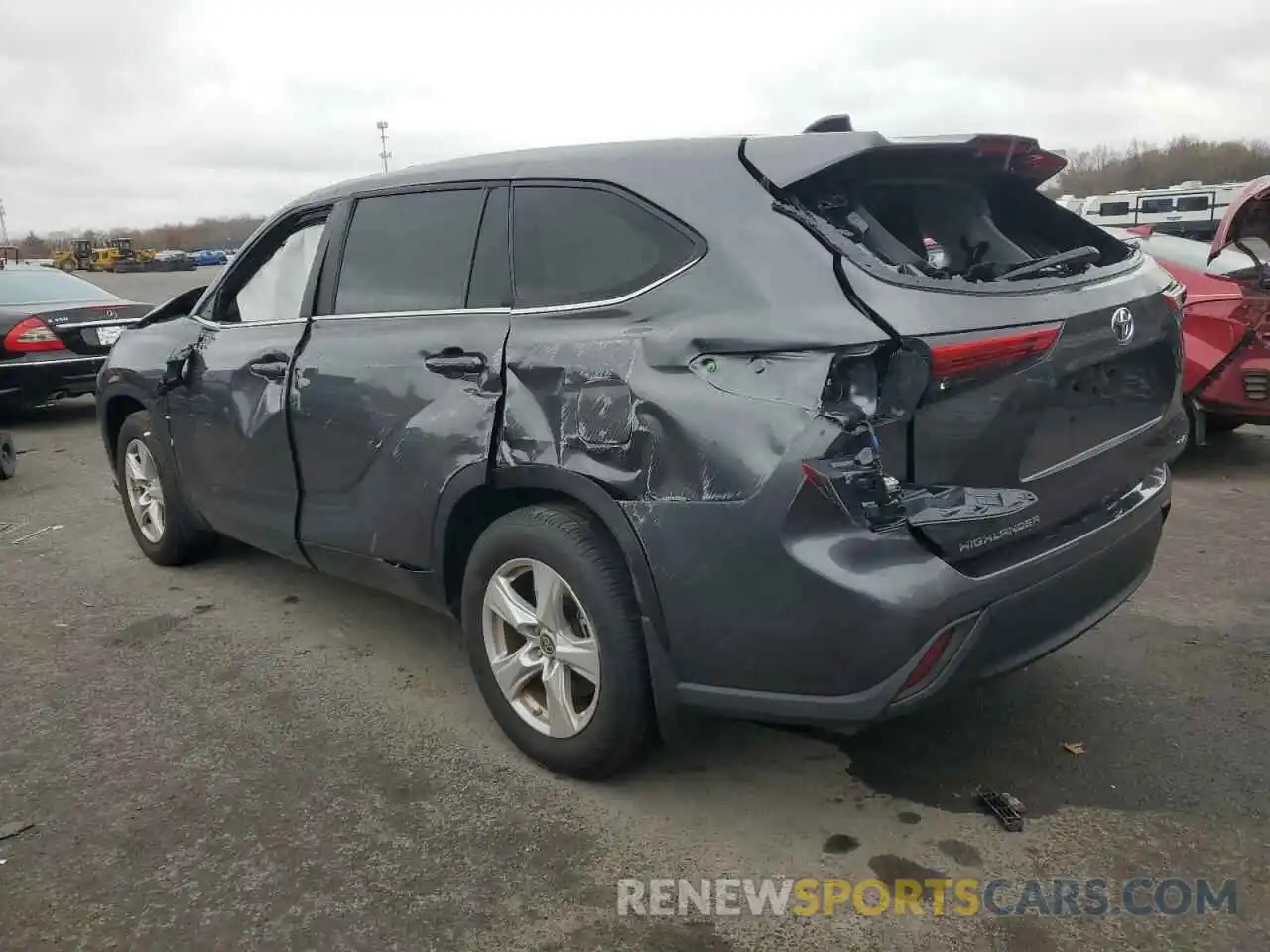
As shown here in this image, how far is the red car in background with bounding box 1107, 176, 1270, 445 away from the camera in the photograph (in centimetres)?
587

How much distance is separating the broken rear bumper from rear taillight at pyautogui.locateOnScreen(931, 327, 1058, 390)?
0.41m

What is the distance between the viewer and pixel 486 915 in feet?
8.01

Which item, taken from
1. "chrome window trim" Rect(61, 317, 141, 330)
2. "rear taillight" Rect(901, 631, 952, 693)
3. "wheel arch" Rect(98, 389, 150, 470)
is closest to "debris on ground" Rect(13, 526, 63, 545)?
"wheel arch" Rect(98, 389, 150, 470)

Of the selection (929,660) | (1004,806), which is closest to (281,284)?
(929,660)

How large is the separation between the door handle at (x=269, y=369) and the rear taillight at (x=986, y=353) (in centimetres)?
249

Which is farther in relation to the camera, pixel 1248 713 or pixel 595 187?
pixel 1248 713

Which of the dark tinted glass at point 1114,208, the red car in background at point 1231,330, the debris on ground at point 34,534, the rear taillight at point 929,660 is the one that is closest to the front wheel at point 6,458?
the debris on ground at point 34,534

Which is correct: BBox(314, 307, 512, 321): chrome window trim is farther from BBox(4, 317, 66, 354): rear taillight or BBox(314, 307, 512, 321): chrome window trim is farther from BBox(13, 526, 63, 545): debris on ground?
BBox(4, 317, 66, 354): rear taillight

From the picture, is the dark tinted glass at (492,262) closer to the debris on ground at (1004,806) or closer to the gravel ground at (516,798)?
the gravel ground at (516,798)

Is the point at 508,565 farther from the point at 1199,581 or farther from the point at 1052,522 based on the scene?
the point at 1199,581

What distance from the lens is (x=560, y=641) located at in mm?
2918

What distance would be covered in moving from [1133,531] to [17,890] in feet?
10.4

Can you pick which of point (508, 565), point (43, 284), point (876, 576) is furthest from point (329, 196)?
point (43, 284)

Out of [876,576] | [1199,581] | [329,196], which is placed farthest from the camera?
[1199,581]
